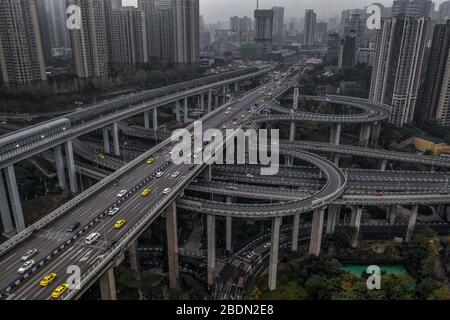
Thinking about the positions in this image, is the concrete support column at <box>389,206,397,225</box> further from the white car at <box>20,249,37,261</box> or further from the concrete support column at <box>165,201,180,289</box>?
the white car at <box>20,249,37,261</box>

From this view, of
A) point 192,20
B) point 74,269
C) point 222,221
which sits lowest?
point 222,221

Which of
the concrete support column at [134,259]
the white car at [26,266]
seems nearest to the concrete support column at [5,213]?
the concrete support column at [134,259]

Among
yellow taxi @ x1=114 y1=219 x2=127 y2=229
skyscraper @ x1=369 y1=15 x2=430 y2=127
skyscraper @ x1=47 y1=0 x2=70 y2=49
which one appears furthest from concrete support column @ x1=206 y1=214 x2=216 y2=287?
skyscraper @ x1=47 y1=0 x2=70 y2=49

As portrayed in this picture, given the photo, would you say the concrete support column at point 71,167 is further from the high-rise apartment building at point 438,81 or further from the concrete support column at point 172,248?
the high-rise apartment building at point 438,81

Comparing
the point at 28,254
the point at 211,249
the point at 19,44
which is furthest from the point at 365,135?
the point at 19,44

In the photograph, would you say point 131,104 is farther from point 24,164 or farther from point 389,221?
point 389,221

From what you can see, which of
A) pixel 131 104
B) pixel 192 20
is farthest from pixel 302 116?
pixel 192 20
